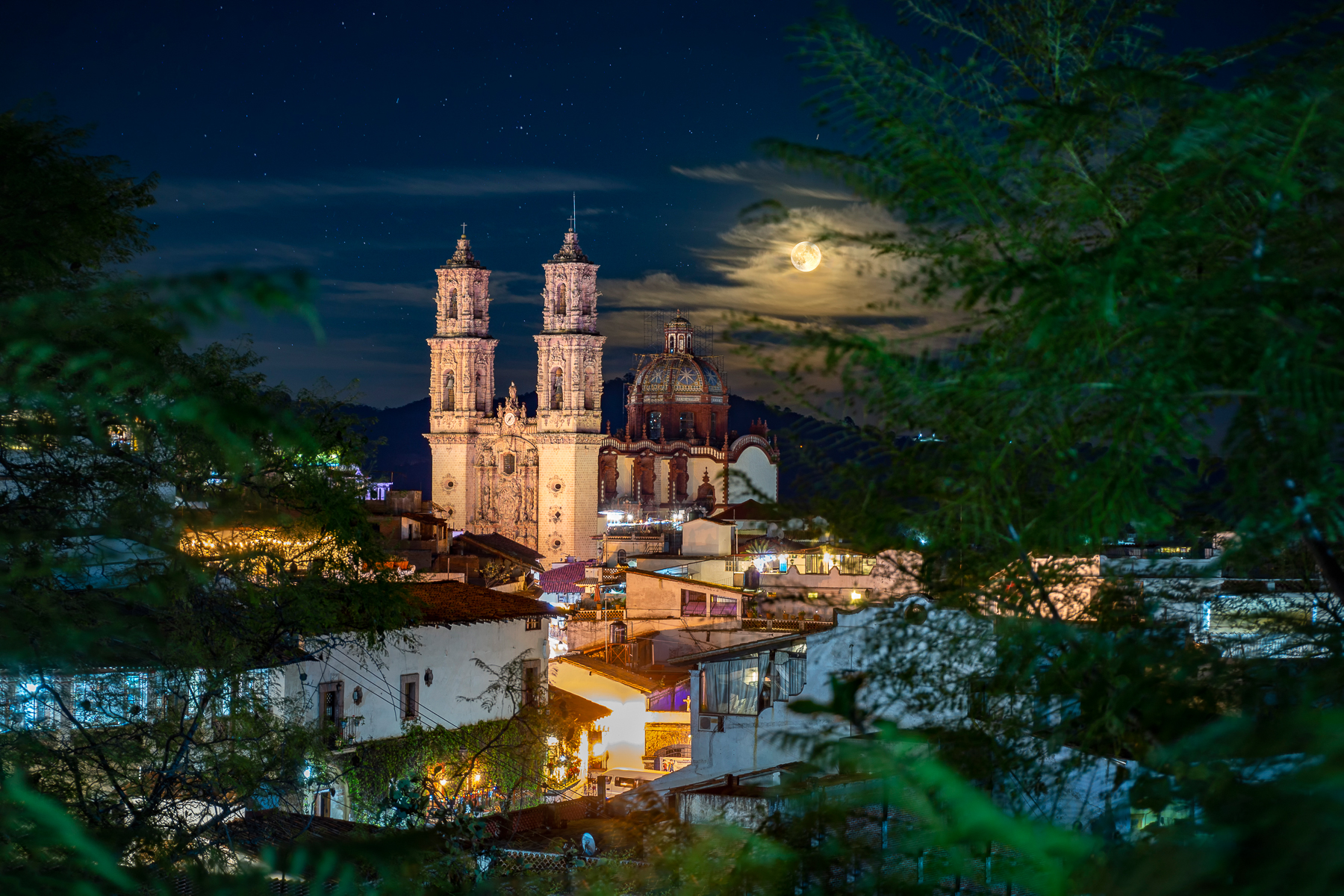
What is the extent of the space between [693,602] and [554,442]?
140 ft

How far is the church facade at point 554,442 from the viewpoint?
70.4 meters

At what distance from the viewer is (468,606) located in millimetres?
23625

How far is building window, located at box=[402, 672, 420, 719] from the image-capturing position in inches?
808

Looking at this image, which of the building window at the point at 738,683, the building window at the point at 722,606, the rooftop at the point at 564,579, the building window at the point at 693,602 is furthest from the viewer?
the rooftop at the point at 564,579

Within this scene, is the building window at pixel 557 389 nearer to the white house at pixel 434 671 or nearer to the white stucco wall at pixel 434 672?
the white house at pixel 434 671

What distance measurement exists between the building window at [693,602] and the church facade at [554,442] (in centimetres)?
3788

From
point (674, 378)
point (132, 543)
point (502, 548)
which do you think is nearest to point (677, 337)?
point (674, 378)

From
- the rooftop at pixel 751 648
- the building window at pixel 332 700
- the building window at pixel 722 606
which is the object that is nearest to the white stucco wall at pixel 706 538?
the building window at pixel 722 606

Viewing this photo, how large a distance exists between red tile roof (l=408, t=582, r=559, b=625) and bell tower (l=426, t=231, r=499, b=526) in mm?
47504

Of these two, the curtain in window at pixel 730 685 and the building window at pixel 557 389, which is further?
the building window at pixel 557 389

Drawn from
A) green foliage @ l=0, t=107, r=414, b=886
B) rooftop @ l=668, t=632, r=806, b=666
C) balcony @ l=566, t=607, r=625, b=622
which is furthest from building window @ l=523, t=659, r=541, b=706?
green foliage @ l=0, t=107, r=414, b=886

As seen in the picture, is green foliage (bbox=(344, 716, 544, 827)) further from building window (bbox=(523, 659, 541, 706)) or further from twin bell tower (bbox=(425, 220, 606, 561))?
twin bell tower (bbox=(425, 220, 606, 561))

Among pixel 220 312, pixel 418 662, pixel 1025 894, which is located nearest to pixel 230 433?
pixel 220 312

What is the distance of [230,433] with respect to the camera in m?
2.19
